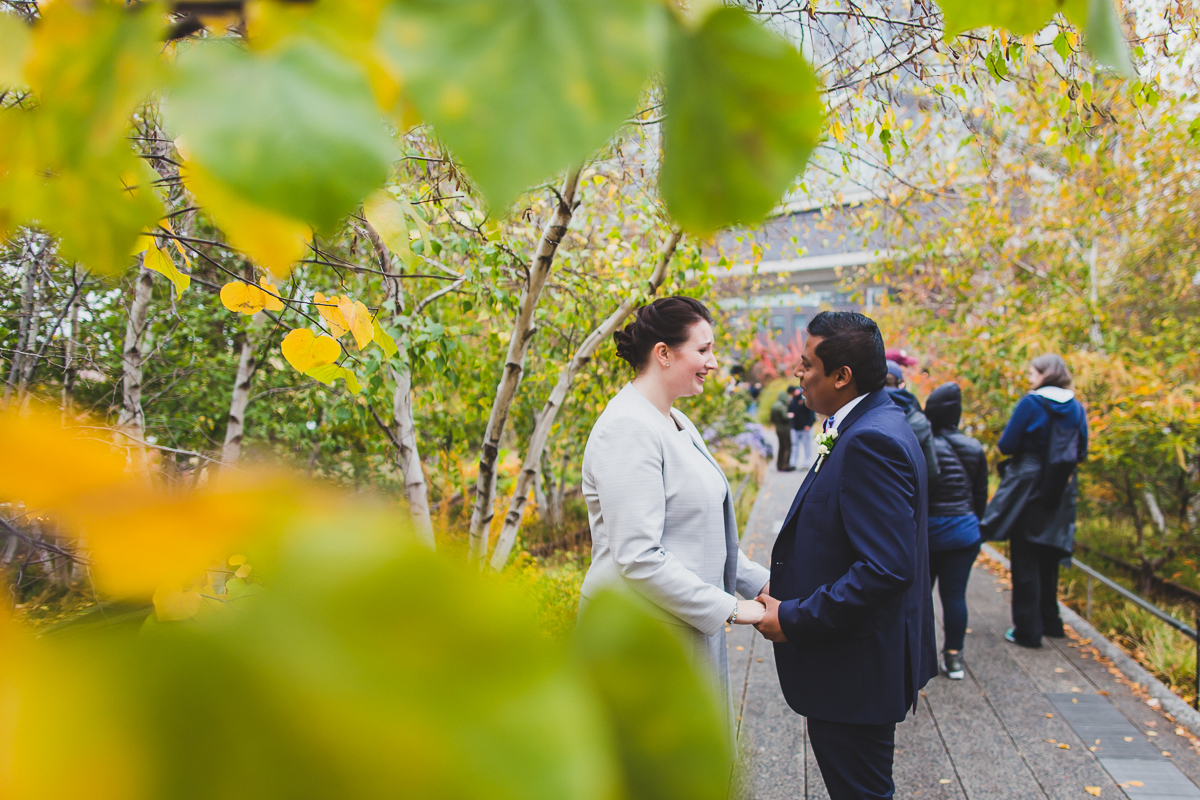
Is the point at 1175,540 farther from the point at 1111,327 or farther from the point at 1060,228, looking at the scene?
the point at 1060,228

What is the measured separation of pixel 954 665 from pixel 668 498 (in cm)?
339

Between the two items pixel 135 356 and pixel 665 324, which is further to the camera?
pixel 135 356

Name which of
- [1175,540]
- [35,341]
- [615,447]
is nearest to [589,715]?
[615,447]

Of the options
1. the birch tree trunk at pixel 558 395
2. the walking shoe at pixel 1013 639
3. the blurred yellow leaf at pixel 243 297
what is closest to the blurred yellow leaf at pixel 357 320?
the blurred yellow leaf at pixel 243 297

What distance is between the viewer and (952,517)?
13.4 feet

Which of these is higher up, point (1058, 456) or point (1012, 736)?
point (1058, 456)

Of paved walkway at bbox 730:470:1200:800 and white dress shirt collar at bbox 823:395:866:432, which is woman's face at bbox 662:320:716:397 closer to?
white dress shirt collar at bbox 823:395:866:432

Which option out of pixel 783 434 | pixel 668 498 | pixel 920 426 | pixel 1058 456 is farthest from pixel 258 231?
pixel 783 434

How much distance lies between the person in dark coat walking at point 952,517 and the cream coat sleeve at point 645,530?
8.57ft

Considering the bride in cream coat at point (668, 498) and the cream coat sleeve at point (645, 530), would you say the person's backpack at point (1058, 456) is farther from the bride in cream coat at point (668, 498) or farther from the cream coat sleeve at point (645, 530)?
the cream coat sleeve at point (645, 530)

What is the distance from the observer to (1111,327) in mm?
7145

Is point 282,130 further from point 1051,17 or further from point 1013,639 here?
point 1013,639

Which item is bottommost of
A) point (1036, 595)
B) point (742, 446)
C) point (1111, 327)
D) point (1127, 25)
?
point (1036, 595)

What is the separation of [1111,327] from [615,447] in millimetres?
7615
